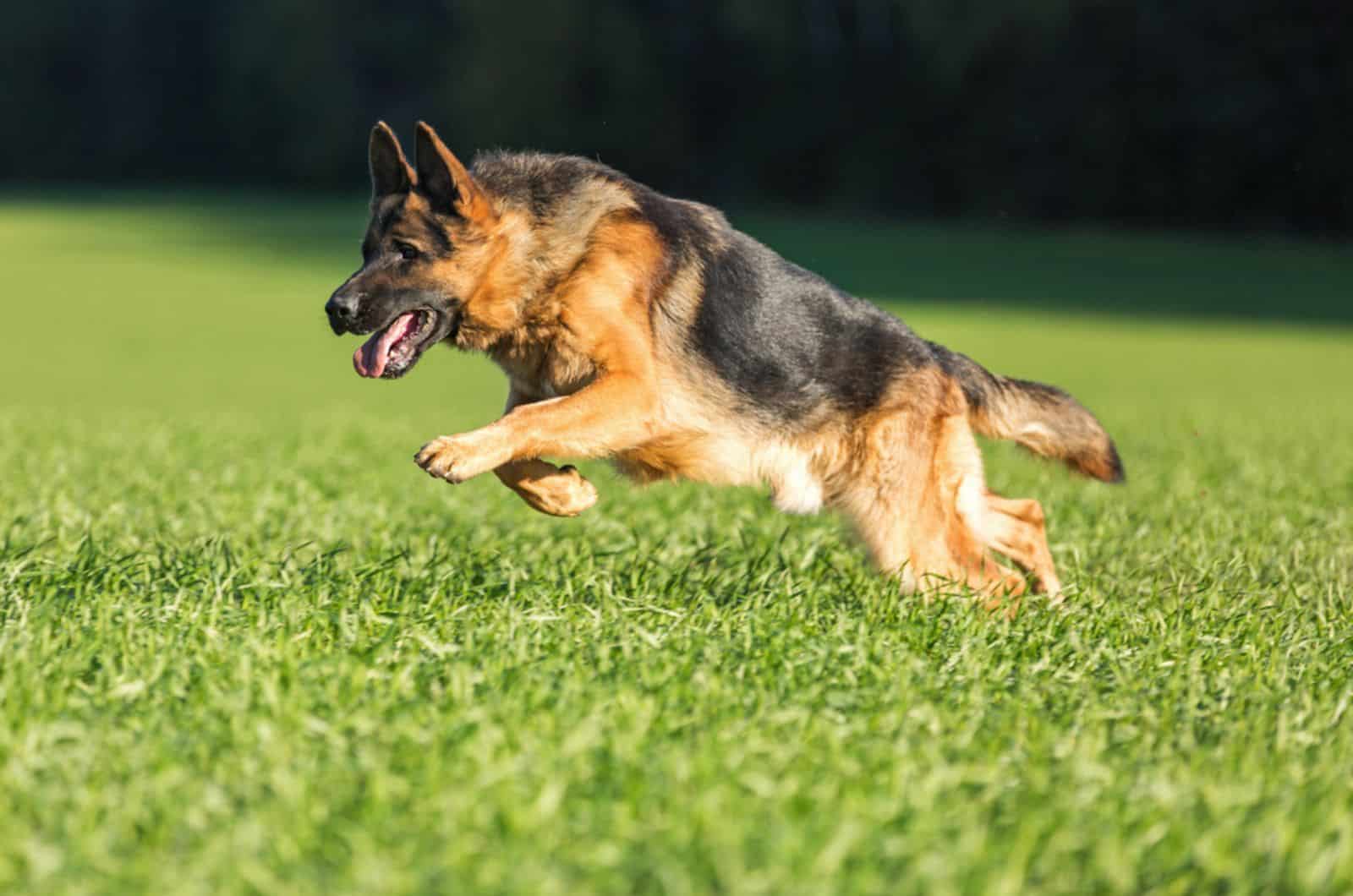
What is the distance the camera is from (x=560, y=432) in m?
5.24

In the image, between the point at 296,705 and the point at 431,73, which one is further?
the point at 431,73

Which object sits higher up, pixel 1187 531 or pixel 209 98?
pixel 1187 531

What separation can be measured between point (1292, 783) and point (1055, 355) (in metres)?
19.9

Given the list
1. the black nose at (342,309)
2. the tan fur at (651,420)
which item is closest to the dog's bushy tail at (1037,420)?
the tan fur at (651,420)

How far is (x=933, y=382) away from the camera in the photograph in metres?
6.02

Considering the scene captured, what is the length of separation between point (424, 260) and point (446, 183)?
0.90 feet

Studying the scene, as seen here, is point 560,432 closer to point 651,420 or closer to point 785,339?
point 651,420

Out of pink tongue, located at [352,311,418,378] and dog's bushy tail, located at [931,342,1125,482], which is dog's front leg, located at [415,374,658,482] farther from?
dog's bushy tail, located at [931,342,1125,482]

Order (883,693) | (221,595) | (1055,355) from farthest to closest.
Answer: (1055,355), (221,595), (883,693)

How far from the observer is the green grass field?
308cm

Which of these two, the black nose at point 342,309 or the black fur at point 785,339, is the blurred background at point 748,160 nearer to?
the black fur at point 785,339

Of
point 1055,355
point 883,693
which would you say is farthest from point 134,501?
point 1055,355

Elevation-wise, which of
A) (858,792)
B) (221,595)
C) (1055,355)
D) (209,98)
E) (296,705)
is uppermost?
(858,792)

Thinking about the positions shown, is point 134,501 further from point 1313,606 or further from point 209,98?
point 209,98
